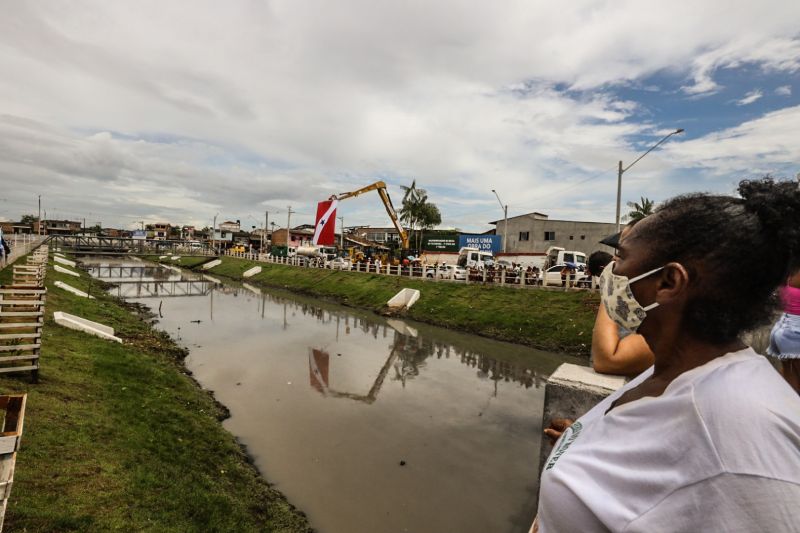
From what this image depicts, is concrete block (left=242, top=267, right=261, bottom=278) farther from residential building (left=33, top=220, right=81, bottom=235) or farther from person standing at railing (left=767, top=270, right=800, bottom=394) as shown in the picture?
residential building (left=33, top=220, right=81, bottom=235)

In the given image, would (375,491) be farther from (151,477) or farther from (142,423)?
(142,423)

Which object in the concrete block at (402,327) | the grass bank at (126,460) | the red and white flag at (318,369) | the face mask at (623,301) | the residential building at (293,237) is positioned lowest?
the red and white flag at (318,369)

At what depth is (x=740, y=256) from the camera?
3.48 ft

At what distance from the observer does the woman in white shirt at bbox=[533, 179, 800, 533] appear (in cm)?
79

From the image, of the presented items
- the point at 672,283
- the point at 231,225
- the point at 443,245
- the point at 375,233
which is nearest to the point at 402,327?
the point at 672,283

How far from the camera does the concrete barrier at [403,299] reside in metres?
22.6

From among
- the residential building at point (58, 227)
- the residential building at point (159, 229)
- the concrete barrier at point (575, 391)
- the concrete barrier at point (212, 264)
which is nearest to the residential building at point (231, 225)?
the residential building at point (159, 229)

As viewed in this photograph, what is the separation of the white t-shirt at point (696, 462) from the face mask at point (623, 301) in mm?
380

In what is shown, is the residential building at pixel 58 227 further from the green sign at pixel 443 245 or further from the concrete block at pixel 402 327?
the concrete block at pixel 402 327

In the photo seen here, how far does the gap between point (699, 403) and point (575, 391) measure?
1.83 metres

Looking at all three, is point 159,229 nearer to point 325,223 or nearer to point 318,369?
point 325,223

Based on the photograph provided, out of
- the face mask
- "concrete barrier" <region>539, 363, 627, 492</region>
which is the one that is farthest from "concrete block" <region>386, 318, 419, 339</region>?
the face mask

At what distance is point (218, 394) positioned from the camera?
1002 cm

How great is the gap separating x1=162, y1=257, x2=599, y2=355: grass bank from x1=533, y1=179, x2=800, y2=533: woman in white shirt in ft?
48.1
